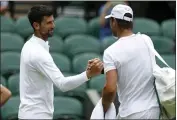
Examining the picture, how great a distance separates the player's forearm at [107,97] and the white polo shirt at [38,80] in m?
0.33

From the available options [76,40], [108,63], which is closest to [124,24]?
[108,63]

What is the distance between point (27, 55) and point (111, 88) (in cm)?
86

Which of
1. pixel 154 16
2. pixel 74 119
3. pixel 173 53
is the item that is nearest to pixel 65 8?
pixel 154 16

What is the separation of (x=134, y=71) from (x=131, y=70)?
29 mm

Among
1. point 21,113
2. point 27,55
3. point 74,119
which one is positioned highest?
point 27,55

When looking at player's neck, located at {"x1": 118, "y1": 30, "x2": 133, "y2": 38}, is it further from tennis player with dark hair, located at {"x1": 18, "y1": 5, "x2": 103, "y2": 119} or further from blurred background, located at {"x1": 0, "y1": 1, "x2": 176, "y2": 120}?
blurred background, located at {"x1": 0, "y1": 1, "x2": 176, "y2": 120}

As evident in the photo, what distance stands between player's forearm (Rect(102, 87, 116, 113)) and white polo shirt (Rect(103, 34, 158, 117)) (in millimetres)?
157

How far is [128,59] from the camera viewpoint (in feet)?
18.6

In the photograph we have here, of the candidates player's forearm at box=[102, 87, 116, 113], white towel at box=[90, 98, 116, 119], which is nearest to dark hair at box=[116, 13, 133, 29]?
player's forearm at box=[102, 87, 116, 113]

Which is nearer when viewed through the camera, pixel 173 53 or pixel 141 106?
pixel 141 106

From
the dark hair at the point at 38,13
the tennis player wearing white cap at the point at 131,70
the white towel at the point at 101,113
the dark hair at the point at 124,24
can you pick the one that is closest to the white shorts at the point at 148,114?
the tennis player wearing white cap at the point at 131,70

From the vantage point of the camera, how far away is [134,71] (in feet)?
18.7

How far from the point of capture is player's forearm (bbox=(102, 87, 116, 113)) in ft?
18.4

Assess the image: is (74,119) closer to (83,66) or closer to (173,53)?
(83,66)
